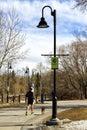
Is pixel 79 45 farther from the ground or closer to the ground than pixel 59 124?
farther from the ground

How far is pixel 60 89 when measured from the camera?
8581 centimetres

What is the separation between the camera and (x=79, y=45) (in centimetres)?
7931

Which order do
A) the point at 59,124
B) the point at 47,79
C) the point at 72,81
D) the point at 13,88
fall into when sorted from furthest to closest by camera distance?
1. the point at 47,79
2. the point at 13,88
3. the point at 72,81
4. the point at 59,124

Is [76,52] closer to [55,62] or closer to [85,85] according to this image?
[85,85]

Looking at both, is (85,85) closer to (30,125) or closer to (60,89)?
(60,89)

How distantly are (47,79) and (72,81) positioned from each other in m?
20.5

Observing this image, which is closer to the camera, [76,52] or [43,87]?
[76,52]

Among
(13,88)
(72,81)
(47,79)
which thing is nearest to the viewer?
(72,81)

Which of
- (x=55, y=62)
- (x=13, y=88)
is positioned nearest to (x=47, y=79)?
(x=13, y=88)

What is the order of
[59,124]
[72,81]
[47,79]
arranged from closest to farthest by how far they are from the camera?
1. [59,124]
2. [72,81]
3. [47,79]

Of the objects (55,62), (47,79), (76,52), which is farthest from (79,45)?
(55,62)

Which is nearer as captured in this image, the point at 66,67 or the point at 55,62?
the point at 55,62

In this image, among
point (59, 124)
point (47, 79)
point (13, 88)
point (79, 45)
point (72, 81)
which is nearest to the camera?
point (59, 124)

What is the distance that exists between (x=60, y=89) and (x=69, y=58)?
678 centimetres
